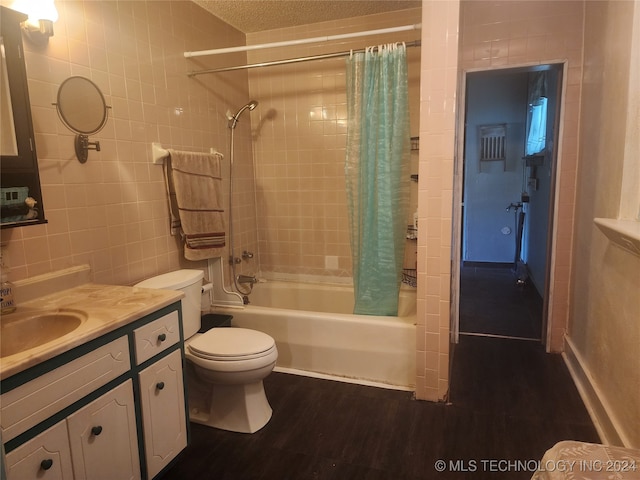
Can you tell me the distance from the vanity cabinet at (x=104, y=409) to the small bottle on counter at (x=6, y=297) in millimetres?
439

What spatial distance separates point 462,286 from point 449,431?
2.86 metres

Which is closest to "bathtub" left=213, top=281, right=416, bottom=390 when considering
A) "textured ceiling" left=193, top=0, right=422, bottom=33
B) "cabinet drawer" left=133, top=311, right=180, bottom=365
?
"cabinet drawer" left=133, top=311, right=180, bottom=365

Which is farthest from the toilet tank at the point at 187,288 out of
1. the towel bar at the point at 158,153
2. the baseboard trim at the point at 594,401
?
the baseboard trim at the point at 594,401

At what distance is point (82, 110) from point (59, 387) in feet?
4.17

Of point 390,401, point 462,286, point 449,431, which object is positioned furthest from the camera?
point 462,286

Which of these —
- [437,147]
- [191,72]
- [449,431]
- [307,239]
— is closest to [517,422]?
[449,431]

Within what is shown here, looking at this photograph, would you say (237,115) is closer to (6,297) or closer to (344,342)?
(344,342)

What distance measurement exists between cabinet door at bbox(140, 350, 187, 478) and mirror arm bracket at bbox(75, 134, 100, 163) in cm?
100

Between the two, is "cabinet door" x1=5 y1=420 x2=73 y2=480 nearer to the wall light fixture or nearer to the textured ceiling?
the wall light fixture

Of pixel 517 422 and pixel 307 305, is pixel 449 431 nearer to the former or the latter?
pixel 517 422

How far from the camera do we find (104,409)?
141cm

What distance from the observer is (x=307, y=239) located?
3424 mm

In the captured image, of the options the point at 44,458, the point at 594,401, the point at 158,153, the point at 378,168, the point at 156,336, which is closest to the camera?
the point at 44,458

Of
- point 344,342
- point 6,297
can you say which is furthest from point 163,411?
point 344,342
